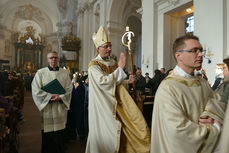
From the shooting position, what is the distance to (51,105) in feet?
10.5

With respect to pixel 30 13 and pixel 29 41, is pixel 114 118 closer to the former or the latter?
pixel 30 13

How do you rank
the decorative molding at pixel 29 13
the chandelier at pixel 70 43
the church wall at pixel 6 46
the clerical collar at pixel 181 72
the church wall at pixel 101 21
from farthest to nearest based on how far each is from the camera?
the decorative molding at pixel 29 13 < the church wall at pixel 6 46 < the chandelier at pixel 70 43 < the church wall at pixel 101 21 < the clerical collar at pixel 181 72

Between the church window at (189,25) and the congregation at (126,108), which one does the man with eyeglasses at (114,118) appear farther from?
the church window at (189,25)

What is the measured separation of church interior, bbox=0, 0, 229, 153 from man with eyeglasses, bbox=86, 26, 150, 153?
Result: 1.21 meters

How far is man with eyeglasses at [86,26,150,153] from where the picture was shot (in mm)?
2410

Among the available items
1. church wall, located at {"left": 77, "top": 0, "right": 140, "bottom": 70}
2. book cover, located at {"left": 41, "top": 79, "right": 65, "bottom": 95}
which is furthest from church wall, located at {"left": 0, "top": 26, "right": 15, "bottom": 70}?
book cover, located at {"left": 41, "top": 79, "right": 65, "bottom": 95}

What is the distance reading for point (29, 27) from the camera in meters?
33.3

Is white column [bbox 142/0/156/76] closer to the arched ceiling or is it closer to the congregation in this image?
the congregation

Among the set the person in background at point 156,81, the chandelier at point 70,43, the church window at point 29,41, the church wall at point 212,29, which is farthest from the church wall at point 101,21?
the church window at point 29,41

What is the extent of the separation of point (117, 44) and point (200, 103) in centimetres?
1333

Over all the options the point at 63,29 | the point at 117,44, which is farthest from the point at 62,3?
the point at 117,44

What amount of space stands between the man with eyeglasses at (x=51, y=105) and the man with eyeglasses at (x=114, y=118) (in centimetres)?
89

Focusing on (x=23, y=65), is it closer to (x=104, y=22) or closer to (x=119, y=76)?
(x=104, y=22)

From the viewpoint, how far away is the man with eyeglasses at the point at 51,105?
310 centimetres
